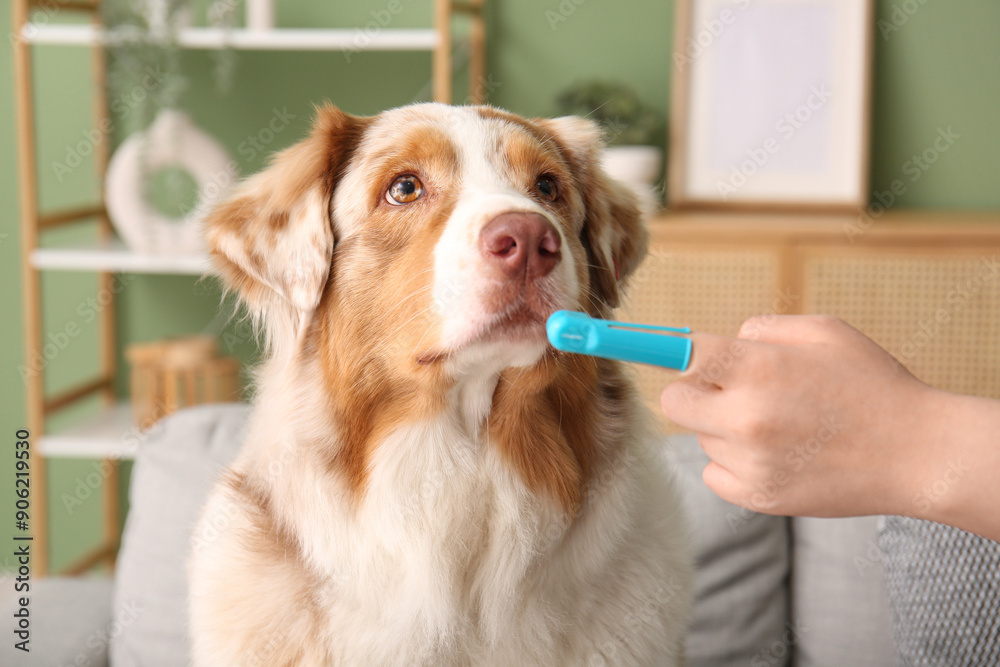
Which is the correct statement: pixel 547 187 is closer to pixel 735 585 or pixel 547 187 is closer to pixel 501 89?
pixel 735 585

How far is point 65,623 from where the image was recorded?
184 cm

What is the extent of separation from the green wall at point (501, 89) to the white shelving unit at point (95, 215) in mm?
95

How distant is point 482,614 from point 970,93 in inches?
129

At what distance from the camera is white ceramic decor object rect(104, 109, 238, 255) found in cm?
318

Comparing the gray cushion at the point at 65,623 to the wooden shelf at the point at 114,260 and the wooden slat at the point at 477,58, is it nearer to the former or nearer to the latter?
the wooden shelf at the point at 114,260

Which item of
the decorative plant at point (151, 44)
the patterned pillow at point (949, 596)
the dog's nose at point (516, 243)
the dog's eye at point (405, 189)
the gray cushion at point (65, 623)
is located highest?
the decorative plant at point (151, 44)

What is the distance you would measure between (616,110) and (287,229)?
2.21 meters

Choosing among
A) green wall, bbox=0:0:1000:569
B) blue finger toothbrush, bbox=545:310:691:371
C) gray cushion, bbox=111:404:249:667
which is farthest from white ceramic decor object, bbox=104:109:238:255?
blue finger toothbrush, bbox=545:310:691:371

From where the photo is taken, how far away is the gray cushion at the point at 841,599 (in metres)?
1.81

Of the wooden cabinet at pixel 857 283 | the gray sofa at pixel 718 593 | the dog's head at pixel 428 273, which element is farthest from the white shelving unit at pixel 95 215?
the dog's head at pixel 428 273

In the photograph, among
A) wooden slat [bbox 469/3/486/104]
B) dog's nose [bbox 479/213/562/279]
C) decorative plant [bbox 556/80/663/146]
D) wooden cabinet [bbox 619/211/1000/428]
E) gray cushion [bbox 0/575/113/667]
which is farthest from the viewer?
wooden slat [bbox 469/3/486/104]

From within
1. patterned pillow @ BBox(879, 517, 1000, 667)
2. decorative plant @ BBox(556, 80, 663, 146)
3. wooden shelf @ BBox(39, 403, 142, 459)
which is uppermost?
decorative plant @ BBox(556, 80, 663, 146)

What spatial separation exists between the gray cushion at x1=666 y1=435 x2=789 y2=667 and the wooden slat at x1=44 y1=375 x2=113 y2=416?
2.63 m

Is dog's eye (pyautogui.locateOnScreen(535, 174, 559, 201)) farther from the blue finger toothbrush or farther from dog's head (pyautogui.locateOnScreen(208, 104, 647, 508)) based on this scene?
the blue finger toothbrush
